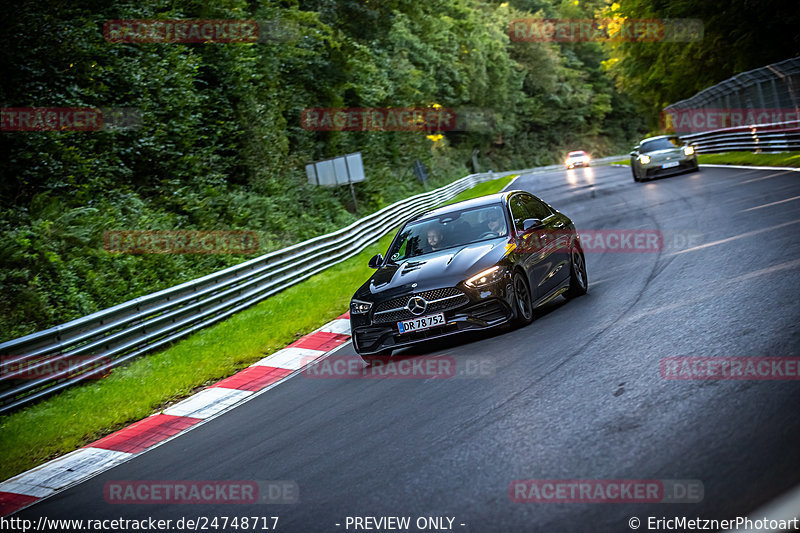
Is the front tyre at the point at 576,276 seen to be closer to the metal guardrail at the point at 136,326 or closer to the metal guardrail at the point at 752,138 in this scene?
the metal guardrail at the point at 136,326

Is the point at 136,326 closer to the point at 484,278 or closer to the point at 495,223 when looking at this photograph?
the point at 495,223

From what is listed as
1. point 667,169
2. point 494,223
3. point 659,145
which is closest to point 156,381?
point 494,223

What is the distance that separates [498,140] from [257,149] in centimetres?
5938

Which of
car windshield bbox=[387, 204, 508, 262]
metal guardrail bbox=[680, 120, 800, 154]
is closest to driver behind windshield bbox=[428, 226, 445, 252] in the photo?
car windshield bbox=[387, 204, 508, 262]

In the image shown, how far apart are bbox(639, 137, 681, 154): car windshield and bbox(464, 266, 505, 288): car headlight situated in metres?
21.8

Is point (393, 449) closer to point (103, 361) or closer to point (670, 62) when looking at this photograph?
point (103, 361)

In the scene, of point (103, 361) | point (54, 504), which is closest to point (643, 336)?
point (54, 504)

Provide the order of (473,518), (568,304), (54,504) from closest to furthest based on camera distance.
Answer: (473,518) < (54,504) < (568,304)

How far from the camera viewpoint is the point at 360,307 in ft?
29.7

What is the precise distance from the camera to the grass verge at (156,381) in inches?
339

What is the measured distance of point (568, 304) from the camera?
9953 millimetres

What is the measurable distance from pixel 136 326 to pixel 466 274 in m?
5.78

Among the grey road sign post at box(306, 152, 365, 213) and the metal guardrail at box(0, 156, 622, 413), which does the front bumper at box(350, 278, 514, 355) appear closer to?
the metal guardrail at box(0, 156, 622, 413)

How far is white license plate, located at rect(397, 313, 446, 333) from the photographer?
8.49 m
